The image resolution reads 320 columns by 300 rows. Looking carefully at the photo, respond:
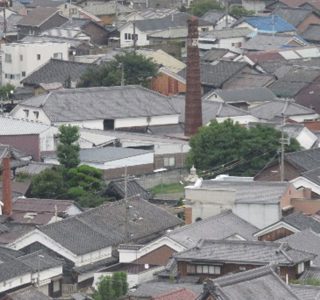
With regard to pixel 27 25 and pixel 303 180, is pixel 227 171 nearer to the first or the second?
pixel 303 180

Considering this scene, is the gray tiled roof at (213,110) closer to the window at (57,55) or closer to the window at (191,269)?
the window at (57,55)

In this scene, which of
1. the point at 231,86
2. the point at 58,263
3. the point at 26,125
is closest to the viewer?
the point at 58,263

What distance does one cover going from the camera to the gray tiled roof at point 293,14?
58.8 metres

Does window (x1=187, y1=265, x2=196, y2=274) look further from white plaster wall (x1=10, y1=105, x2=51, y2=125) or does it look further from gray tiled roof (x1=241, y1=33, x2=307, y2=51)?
gray tiled roof (x1=241, y1=33, x2=307, y2=51)

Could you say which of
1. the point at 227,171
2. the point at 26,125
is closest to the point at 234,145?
the point at 227,171

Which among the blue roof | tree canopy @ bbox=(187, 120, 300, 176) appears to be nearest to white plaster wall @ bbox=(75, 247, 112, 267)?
tree canopy @ bbox=(187, 120, 300, 176)

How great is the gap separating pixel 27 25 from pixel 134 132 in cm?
1705

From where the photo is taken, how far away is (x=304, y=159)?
34.7 meters

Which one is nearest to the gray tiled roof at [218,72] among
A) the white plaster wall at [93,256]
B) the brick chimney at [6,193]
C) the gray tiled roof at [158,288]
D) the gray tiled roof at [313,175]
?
the gray tiled roof at [313,175]

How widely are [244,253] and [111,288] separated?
217 cm

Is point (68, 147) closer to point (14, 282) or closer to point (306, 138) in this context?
point (306, 138)

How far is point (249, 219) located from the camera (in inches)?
1228

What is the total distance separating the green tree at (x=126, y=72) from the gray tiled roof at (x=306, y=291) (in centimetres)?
2477

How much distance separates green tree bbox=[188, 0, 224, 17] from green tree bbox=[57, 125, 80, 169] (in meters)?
24.9
